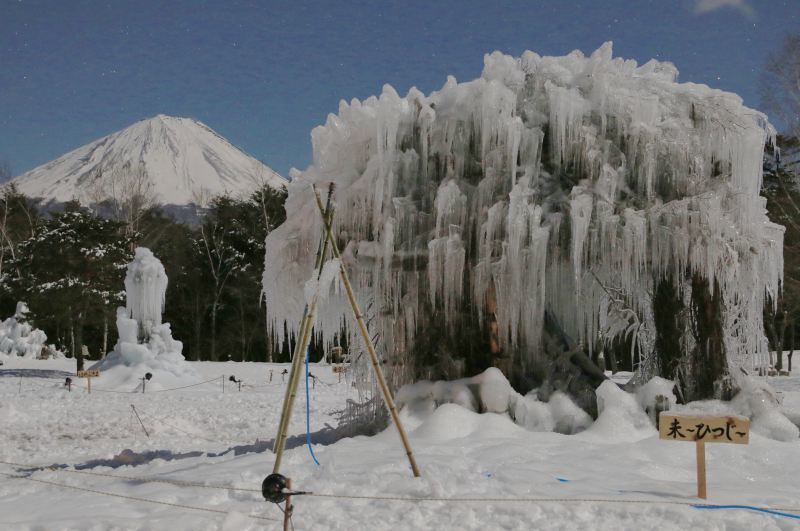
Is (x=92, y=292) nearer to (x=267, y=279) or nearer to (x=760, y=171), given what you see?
(x=267, y=279)

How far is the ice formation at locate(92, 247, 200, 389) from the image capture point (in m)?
21.1

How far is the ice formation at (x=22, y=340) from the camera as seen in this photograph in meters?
28.7

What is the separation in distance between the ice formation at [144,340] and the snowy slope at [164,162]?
1896 inches

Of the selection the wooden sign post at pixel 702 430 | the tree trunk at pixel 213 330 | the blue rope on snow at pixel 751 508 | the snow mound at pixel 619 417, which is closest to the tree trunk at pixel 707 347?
the snow mound at pixel 619 417

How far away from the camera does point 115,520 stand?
5082 millimetres

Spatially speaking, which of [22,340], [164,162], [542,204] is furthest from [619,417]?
[164,162]

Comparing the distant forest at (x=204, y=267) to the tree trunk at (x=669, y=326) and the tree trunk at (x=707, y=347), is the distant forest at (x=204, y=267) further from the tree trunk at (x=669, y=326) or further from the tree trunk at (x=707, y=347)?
the tree trunk at (x=707, y=347)

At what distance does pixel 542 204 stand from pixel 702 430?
355 cm

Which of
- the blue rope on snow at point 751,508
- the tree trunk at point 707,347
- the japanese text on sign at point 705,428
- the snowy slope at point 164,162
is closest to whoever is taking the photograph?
the blue rope on snow at point 751,508

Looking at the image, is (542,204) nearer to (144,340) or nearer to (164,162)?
(144,340)

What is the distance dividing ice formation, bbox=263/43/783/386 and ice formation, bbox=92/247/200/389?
13.8 metres

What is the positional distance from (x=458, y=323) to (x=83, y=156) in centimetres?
7983

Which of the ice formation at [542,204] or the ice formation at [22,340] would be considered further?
the ice formation at [22,340]

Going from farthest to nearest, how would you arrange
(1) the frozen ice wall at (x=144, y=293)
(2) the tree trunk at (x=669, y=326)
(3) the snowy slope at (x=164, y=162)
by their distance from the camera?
1. (3) the snowy slope at (x=164, y=162)
2. (1) the frozen ice wall at (x=144, y=293)
3. (2) the tree trunk at (x=669, y=326)
